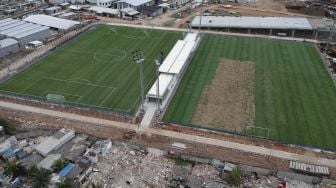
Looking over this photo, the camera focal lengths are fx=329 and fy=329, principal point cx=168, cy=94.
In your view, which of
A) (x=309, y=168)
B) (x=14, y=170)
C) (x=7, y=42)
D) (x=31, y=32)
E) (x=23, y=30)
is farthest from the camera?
(x=23, y=30)

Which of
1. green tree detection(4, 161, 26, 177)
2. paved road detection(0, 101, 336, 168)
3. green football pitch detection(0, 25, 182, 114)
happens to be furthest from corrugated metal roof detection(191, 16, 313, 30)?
green tree detection(4, 161, 26, 177)

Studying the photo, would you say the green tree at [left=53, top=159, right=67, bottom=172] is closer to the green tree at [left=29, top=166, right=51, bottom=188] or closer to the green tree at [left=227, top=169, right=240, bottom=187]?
the green tree at [left=29, top=166, right=51, bottom=188]

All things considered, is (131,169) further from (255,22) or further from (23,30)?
(255,22)

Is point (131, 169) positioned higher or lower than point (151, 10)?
lower

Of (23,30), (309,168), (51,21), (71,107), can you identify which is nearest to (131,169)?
(71,107)

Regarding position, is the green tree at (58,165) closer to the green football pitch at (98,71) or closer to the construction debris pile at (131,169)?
the construction debris pile at (131,169)

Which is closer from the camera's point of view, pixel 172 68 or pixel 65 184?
pixel 65 184

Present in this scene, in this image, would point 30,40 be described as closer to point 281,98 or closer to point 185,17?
point 185,17

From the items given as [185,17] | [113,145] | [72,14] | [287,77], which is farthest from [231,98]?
[72,14]
